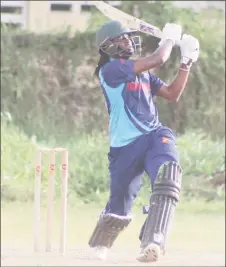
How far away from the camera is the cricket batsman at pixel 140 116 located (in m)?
5.68

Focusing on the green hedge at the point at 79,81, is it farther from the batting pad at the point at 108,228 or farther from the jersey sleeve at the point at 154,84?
the jersey sleeve at the point at 154,84

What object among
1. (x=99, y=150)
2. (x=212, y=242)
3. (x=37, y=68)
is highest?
(x=37, y=68)

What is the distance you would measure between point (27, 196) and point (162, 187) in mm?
7681

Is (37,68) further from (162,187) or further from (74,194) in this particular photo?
(162,187)

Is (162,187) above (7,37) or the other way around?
the other way around

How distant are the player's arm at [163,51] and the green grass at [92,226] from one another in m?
4.96

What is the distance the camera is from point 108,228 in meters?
6.14

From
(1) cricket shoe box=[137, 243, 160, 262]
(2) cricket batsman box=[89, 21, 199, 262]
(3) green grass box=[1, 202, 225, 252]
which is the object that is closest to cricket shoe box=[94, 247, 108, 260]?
(2) cricket batsman box=[89, 21, 199, 262]

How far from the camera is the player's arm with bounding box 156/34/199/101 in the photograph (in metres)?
5.73

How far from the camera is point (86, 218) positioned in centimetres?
1242

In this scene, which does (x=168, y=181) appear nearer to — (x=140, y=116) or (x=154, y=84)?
(x=140, y=116)

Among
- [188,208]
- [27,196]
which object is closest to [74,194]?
[27,196]

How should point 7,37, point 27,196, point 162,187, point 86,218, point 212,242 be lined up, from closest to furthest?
point 162,187 → point 212,242 → point 86,218 → point 27,196 → point 7,37

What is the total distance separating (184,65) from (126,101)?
1.25 feet
